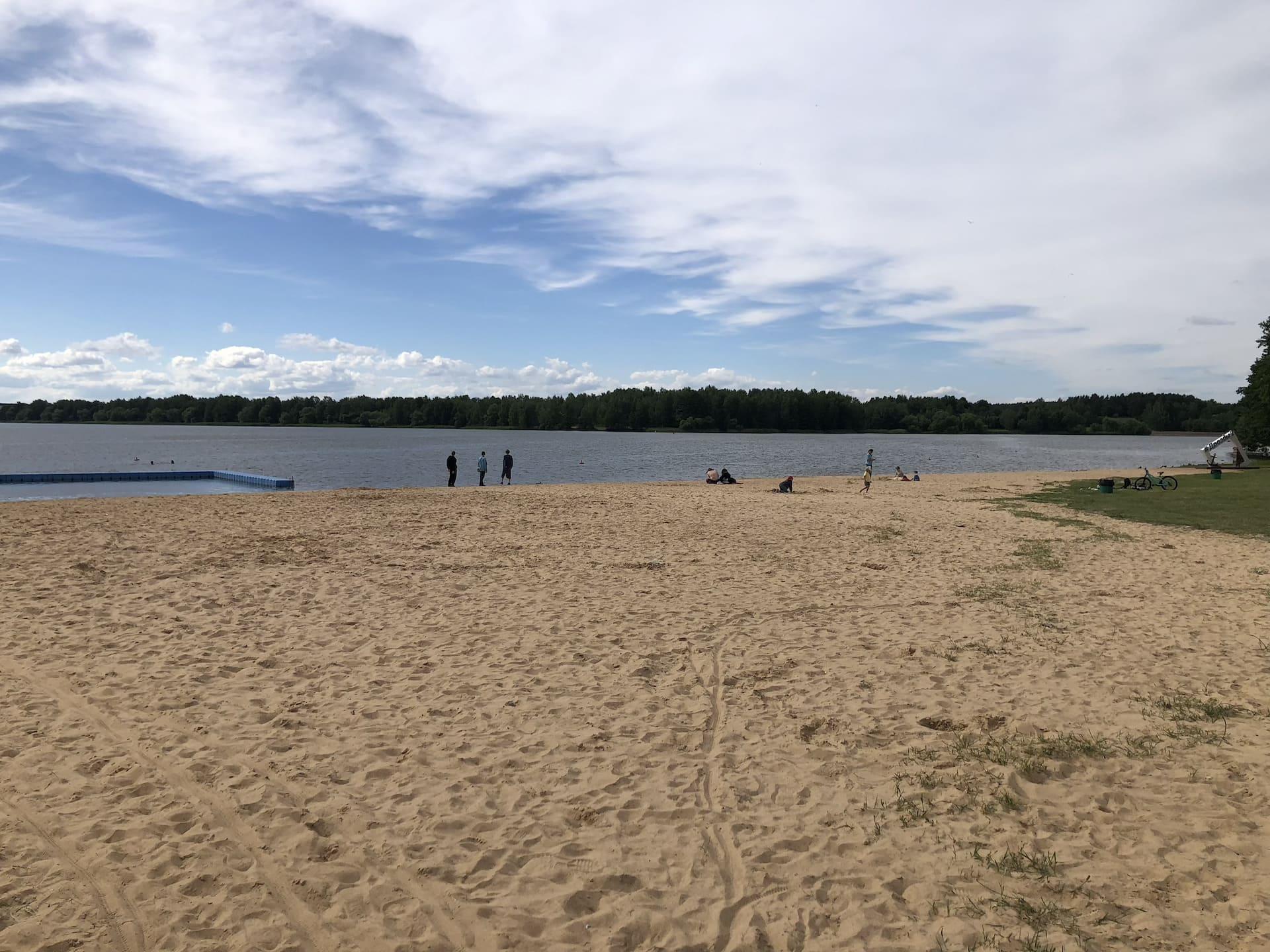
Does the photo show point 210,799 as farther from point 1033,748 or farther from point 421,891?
point 1033,748

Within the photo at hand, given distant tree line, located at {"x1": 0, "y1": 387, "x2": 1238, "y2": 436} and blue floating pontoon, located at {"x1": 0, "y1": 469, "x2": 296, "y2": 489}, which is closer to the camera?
blue floating pontoon, located at {"x1": 0, "y1": 469, "x2": 296, "y2": 489}

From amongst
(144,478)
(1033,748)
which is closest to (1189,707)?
(1033,748)

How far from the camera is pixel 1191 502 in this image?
74.7 ft

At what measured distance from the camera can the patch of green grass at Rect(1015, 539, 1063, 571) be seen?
13.4 metres

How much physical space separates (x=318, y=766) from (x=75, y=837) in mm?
1494

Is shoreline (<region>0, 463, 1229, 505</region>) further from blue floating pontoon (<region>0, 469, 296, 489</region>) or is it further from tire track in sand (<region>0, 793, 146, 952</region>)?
tire track in sand (<region>0, 793, 146, 952</region>)

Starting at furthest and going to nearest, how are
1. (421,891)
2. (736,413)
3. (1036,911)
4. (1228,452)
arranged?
(736,413), (1228,452), (421,891), (1036,911)

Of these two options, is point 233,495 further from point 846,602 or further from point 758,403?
point 758,403

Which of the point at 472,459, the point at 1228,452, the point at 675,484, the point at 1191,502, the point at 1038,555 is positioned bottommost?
the point at 472,459

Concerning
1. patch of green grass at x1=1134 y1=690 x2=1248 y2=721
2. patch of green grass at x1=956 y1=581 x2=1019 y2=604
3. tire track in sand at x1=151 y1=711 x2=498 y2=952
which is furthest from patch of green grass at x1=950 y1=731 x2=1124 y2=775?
patch of green grass at x1=956 y1=581 x2=1019 y2=604

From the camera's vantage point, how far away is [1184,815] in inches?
198

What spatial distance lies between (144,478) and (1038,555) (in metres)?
45.3

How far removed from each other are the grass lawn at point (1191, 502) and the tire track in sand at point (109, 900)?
20.4 meters

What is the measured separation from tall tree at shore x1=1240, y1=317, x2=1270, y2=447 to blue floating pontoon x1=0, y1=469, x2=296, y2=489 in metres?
59.2
